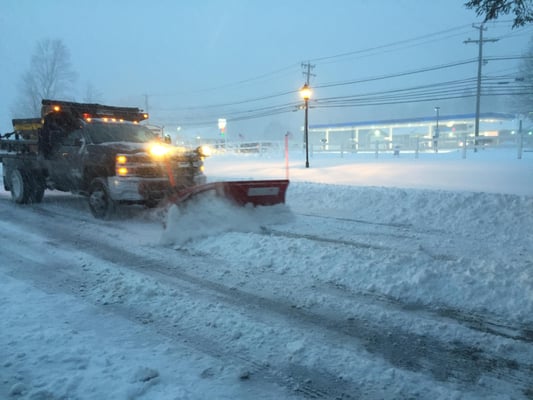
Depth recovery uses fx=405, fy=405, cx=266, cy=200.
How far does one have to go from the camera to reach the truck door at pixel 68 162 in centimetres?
852

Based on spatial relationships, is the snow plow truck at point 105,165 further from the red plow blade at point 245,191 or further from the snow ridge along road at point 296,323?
the snow ridge along road at point 296,323

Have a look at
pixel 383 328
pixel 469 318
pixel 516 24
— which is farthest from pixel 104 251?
pixel 516 24

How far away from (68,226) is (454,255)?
6.71m

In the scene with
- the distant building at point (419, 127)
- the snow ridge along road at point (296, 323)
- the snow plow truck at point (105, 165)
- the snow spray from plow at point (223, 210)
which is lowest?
the snow ridge along road at point (296, 323)

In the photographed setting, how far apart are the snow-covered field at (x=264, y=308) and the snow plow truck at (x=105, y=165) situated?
469 millimetres

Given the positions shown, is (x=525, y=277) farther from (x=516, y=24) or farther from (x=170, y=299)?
(x=516, y=24)

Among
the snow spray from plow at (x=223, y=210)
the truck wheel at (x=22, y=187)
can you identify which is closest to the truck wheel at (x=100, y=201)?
the snow spray from plow at (x=223, y=210)

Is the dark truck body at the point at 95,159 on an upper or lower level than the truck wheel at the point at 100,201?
upper

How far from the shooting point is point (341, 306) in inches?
158

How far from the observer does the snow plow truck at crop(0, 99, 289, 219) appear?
24.9ft

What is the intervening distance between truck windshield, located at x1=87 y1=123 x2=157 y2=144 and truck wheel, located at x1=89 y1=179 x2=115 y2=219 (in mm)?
950

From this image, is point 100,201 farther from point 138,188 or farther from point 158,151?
point 158,151

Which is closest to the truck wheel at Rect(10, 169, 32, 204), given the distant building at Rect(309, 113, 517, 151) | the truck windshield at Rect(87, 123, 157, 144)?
the truck windshield at Rect(87, 123, 157, 144)

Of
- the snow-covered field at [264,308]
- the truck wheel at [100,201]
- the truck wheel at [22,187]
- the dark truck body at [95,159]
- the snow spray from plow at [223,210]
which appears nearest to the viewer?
the snow-covered field at [264,308]
